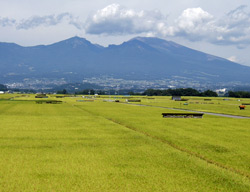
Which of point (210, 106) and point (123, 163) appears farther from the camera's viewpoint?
point (210, 106)

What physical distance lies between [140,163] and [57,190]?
6182 mm

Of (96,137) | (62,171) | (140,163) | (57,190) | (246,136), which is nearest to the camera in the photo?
(57,190)

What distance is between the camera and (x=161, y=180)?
14961 mm

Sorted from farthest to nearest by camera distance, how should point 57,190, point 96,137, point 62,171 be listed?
point 96,137, point 62,171, point 57,190

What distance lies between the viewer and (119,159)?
1916 cm

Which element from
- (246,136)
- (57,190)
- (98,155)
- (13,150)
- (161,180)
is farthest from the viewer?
Answer: (246,136)

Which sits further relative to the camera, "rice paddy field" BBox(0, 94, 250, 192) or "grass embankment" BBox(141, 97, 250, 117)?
"grass embankment" BBox(141, 97, 250, 117)

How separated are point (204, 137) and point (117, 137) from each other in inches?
330

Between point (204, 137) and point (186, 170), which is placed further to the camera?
point (204, 137)

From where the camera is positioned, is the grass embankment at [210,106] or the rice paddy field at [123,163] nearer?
the rice paddy field at [123,163]

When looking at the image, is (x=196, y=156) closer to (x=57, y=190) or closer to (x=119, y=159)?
(x=119, y=159)

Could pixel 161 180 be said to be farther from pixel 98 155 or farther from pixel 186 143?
pixel 186 143

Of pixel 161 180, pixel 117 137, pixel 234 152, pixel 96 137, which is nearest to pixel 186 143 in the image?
pixel 234 152

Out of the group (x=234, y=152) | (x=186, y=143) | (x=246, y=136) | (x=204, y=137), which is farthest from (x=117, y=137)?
(x=246, y=136)
